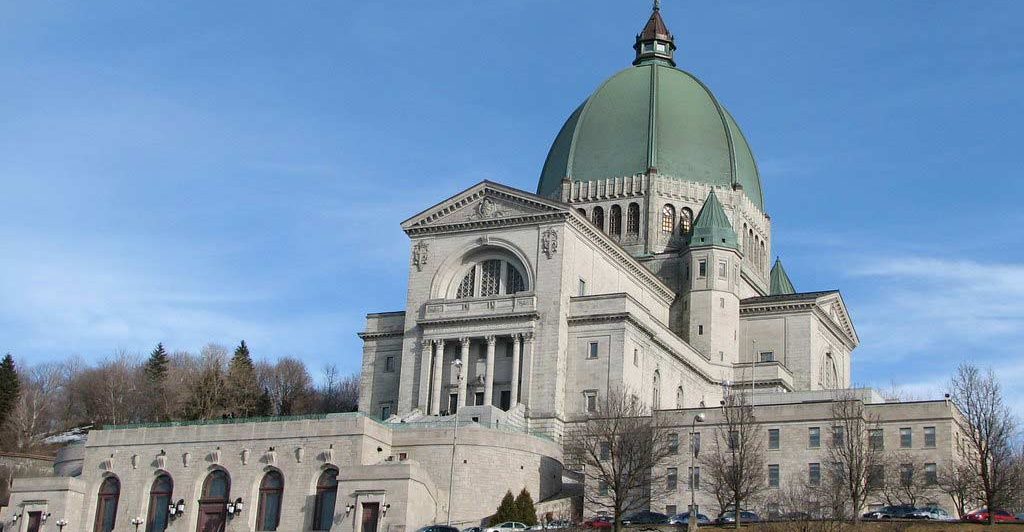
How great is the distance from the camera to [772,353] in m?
110

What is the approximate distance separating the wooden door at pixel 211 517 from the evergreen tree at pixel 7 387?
40.9 m

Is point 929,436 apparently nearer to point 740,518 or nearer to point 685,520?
point 740,518

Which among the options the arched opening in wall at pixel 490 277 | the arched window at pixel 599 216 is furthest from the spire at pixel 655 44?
the arched opening in wall at pixel 490 277

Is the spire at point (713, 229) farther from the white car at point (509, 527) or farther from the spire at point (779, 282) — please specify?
the white car at point (509, 527)

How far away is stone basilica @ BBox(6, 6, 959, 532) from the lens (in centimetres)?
7831

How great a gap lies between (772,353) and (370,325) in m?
30.8

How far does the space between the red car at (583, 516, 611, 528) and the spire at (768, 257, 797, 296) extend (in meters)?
50.0

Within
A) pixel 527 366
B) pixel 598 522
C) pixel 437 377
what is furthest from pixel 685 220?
pixel 598 522

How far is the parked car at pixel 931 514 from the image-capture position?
68.8m

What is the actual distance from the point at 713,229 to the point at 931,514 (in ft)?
137

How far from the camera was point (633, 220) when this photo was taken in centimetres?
11444

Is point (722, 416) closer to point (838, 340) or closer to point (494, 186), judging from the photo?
point (494, 186)

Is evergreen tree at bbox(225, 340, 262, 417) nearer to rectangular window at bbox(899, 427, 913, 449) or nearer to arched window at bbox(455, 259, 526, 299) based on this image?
arched window at bbox(455, 259, 526, 299)

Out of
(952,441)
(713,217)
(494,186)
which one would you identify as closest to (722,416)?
(952,441)
